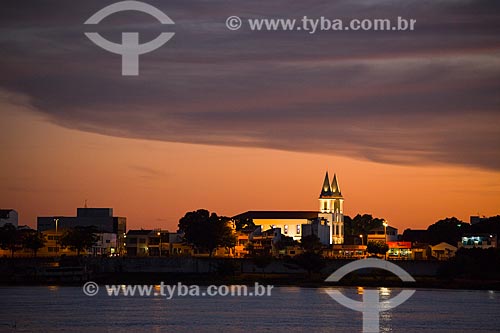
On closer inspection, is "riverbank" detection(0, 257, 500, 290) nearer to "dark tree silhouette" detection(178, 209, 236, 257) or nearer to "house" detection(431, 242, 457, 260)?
"dark tree silhouette" detection(178, 209, 236, 257)

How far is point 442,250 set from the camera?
196500 millimetres

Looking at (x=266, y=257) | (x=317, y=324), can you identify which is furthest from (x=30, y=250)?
(x=317, y=324)

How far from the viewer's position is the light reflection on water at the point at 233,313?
84250 mm

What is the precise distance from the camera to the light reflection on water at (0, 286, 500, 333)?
84250 mm

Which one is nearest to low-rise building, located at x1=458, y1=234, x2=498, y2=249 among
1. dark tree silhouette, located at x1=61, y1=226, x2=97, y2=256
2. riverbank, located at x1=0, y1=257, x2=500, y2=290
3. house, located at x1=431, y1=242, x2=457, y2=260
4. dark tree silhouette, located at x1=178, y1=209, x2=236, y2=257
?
house, located at x1=431, y1=242, x2=457, y2=260

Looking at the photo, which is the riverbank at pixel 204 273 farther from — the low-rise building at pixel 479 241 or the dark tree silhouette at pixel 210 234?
the low-rise building at pixel 479 241

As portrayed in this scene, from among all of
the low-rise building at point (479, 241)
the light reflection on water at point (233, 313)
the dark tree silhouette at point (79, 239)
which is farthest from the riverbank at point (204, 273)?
the low-rise building at point (479, 241)

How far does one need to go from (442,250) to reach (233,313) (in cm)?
10296

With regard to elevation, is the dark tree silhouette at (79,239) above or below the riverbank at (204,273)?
above

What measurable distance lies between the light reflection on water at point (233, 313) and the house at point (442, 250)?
62448 mm

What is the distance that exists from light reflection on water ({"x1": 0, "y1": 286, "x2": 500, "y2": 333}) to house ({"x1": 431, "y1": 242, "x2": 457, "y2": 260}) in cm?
6245

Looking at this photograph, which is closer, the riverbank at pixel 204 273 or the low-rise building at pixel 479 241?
the riverbank at pixel 204 273

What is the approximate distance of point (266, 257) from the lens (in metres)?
165

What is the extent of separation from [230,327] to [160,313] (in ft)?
47.9
